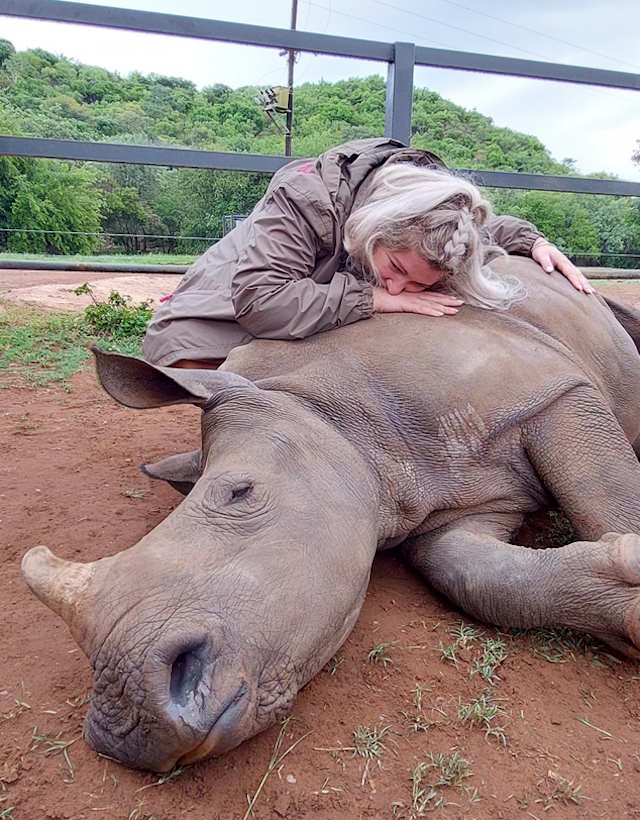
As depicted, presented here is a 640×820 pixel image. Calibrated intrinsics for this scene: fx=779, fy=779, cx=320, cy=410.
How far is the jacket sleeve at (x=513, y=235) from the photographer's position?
4.75 meters

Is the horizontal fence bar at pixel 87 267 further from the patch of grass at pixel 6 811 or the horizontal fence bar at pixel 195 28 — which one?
the patch of grass at pixel 6 811

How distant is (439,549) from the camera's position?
307cm

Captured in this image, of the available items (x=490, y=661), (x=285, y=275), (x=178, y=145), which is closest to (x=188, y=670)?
(x=490, y=661)

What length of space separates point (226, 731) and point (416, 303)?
222 cm

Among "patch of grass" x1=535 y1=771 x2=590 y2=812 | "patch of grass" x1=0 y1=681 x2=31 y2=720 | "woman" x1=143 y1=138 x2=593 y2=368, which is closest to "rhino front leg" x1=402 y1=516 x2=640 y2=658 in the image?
"patch of grass" x1=535 y1=771 x2=590 y2=812

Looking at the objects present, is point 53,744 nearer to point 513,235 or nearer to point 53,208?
point 513,235

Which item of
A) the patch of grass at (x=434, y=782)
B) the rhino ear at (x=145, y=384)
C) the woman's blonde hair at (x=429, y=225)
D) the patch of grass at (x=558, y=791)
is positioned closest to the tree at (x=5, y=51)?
the woman's blonde hair at (x=429, y=225)

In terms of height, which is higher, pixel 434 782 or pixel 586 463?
pixel 586 463

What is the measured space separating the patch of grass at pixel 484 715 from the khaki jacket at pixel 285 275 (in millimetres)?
1707

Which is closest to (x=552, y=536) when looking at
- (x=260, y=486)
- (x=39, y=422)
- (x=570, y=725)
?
(x=570, y=725)

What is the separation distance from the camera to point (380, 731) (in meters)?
2.26

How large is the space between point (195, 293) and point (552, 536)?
2214 mm

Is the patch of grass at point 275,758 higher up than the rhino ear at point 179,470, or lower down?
lower down

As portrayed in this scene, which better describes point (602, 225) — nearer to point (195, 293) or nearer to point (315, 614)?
point (195, 293)
